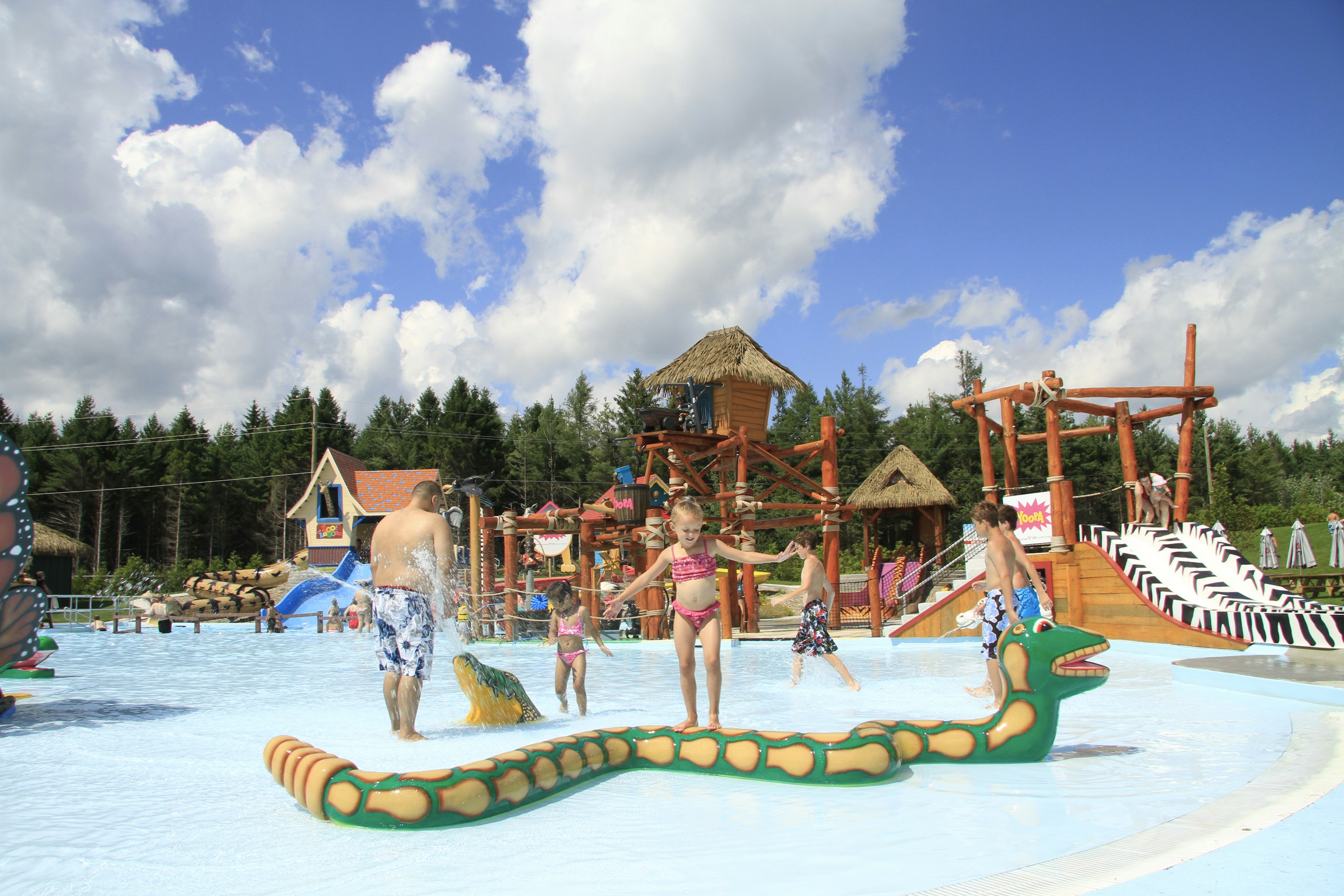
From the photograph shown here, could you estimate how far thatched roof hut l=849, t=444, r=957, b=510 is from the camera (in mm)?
27609

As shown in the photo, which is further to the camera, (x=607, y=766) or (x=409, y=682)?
(x=409, y=682)

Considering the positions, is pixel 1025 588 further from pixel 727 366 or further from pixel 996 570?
pixel 727 366

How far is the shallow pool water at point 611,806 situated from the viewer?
3.30m

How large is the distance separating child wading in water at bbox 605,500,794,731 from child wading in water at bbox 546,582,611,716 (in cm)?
193

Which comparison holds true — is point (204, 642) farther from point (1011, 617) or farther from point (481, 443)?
point (481, 443)

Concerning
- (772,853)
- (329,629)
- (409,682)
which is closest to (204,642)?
(329,629)

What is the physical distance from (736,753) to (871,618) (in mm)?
11952

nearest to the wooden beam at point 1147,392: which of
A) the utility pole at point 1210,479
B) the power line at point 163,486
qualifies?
the utility pole at point 1210,479

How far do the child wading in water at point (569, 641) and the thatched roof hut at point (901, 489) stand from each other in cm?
2104

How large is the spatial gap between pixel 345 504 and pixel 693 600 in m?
35.9

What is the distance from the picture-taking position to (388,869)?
3.39m

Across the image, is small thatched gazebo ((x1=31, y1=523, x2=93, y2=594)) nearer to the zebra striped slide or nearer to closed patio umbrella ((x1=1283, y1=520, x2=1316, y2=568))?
the zebra striped slide

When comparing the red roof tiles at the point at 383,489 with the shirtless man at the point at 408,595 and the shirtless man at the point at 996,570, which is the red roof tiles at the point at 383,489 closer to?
the shirtless man at the point at 408,595

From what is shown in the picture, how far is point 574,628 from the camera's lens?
25.3 feet
